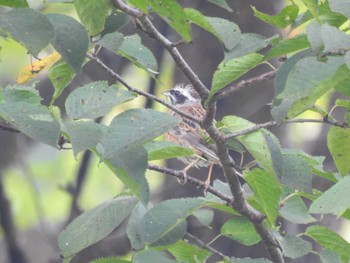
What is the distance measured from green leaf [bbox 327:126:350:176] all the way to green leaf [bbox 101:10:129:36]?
0.70m

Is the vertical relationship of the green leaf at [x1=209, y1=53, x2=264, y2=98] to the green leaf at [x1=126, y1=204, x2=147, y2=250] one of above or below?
above

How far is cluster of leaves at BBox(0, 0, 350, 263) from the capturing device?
1.61 metres

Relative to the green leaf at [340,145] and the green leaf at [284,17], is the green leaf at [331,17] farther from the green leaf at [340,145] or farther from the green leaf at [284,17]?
the green leaf at [340,145]

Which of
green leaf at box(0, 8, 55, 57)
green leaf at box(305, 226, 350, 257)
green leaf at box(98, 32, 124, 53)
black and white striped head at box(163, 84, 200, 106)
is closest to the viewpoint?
green leaf at box(0, 8, 55, 57)

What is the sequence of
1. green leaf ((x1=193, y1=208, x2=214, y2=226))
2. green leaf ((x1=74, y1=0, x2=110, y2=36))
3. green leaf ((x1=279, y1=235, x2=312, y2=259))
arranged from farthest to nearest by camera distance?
green leaf ((x1=193, y1=208, x2=214, y2=226)) → green leaf ((x1=279, y1=235, x2=312, y2=259)) → green leaf ((x1=74, y1=0, x2=110, y2=36))

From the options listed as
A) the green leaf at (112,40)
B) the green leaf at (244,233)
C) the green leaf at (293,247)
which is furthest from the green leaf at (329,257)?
the green leaf at (112,40)

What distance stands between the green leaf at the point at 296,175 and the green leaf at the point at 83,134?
0.58 metres

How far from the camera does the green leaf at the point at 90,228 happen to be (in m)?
2.25

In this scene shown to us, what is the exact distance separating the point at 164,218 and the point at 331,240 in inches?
18.4

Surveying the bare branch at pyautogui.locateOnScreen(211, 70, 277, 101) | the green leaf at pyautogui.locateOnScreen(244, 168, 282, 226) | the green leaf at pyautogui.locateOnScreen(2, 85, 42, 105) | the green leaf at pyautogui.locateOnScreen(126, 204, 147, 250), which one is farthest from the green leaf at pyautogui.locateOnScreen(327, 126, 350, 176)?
the green leaf at pyautogui.locateOnScreen(2, 85, 42, 105)

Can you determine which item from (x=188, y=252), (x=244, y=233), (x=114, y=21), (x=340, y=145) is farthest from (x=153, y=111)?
(x=244, y=233)

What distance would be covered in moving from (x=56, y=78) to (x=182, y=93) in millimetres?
3713

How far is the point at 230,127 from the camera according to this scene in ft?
7.02

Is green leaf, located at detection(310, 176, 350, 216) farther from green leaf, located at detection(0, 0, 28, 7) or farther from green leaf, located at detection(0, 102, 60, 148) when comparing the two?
green leaf, located at detection(0, 0, 28, 7)
